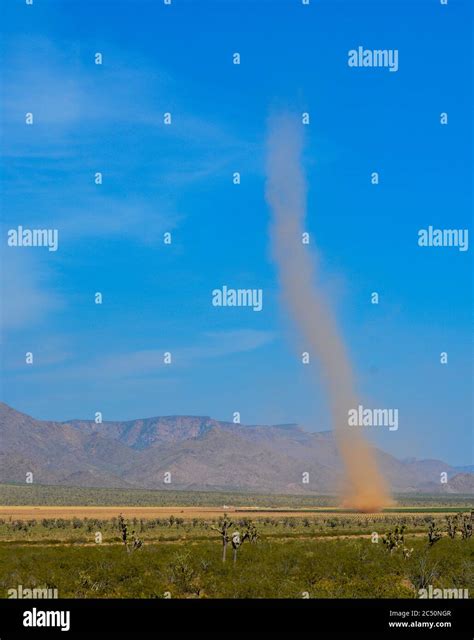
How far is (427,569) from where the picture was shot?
149 feet

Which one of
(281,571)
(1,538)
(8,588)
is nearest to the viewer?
(8,588)

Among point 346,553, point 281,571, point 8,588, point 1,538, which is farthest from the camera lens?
point 1,538

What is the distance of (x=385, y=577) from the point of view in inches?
1692

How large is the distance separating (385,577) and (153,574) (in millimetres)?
11596

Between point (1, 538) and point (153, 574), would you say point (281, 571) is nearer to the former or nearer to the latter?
point (153, 574)

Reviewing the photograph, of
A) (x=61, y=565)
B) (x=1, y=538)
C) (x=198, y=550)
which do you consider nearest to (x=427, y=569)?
(x=198, y=550)
